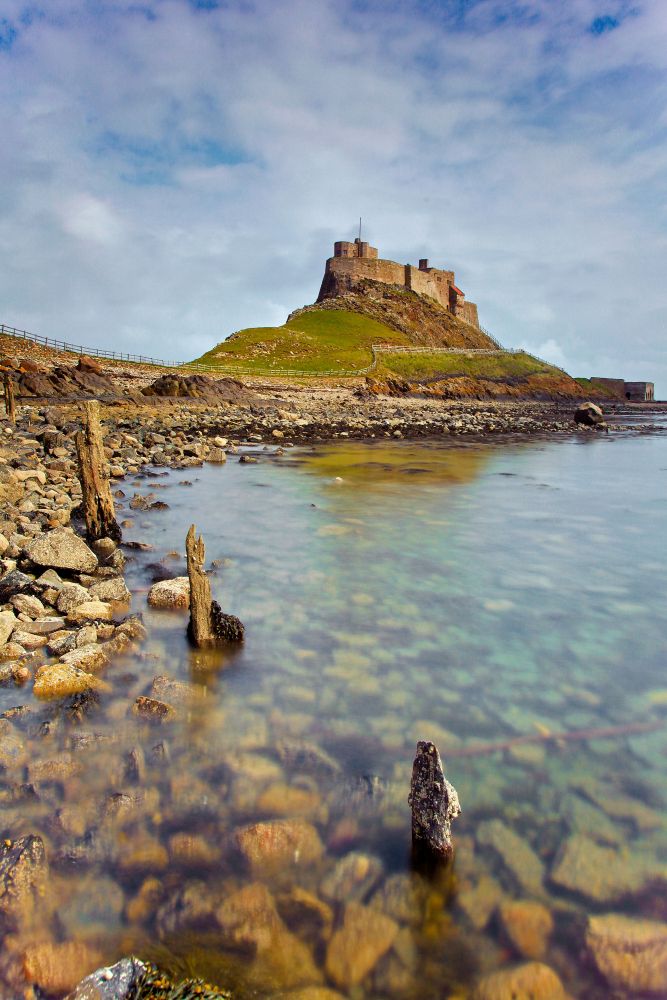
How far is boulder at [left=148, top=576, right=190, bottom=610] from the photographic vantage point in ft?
25.4

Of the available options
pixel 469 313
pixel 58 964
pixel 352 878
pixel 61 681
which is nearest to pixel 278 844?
pixel 352 878

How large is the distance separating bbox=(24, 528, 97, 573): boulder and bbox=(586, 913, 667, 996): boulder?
7043mm

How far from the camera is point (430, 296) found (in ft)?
379

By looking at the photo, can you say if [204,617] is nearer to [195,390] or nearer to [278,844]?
[278,844]

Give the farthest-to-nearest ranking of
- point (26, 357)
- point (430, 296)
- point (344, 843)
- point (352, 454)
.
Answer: point (430, 296) < point (26, 357) < point (352, 454) < point (344, 843)

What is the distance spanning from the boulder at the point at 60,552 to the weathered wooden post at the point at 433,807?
233 inches

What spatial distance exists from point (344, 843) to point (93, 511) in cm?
809

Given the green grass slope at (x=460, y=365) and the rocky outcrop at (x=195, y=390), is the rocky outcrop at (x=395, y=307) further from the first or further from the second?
the rocky outcrop at (x=195, y=390)

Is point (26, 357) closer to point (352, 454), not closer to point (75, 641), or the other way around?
point (352, 454)

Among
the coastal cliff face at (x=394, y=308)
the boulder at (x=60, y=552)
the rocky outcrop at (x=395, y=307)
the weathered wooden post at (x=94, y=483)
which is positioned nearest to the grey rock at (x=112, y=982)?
the boulder at (x=60, y=552)

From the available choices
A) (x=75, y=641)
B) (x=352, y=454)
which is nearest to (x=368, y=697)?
(x=75, y=641)

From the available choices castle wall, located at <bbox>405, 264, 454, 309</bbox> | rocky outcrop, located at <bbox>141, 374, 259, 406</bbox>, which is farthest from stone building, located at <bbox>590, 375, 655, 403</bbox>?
rocky outcrop, located at <bbox>141, 374, 259, 406</bbox>

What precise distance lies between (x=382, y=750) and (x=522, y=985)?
6.64 ft

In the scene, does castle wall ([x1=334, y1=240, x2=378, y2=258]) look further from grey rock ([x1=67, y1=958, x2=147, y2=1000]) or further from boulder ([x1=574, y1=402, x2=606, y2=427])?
grey rock ([x1=67, y1=958, x2=147, y2=1000])
